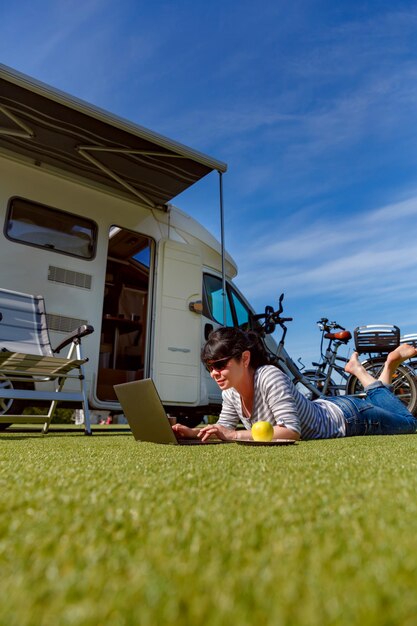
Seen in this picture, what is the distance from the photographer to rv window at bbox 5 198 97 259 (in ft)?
13.8

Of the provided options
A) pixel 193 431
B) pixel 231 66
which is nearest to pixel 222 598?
pixel 193 431

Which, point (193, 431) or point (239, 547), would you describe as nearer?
point (239, 547)

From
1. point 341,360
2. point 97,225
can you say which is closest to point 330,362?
point 341,360

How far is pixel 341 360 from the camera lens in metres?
5.70

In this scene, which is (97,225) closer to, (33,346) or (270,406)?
(33,346)

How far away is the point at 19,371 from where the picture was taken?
3324mm

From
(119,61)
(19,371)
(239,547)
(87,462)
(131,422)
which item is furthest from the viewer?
(119,61)

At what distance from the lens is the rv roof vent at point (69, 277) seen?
14.2 feet

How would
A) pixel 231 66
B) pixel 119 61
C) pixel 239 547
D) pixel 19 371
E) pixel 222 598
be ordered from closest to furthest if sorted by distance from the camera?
pixel 222 598 < pixel 239 547 < pixel 19 371 < pixel 119 61 < pixel 231 66

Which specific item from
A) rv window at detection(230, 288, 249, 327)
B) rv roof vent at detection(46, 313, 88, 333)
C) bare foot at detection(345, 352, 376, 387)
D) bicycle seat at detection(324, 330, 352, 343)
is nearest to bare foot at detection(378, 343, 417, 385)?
bare foot at detection(345, 352, 376, 387)

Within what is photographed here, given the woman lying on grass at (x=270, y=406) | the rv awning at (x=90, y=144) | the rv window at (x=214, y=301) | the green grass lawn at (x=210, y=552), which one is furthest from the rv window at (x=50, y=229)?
the green grass lawn at (x=210, y=552)

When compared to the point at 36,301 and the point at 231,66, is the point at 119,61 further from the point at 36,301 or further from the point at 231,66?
the point at 36,301

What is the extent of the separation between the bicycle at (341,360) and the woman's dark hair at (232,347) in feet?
6.60

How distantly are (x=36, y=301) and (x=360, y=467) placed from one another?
11.4ft
